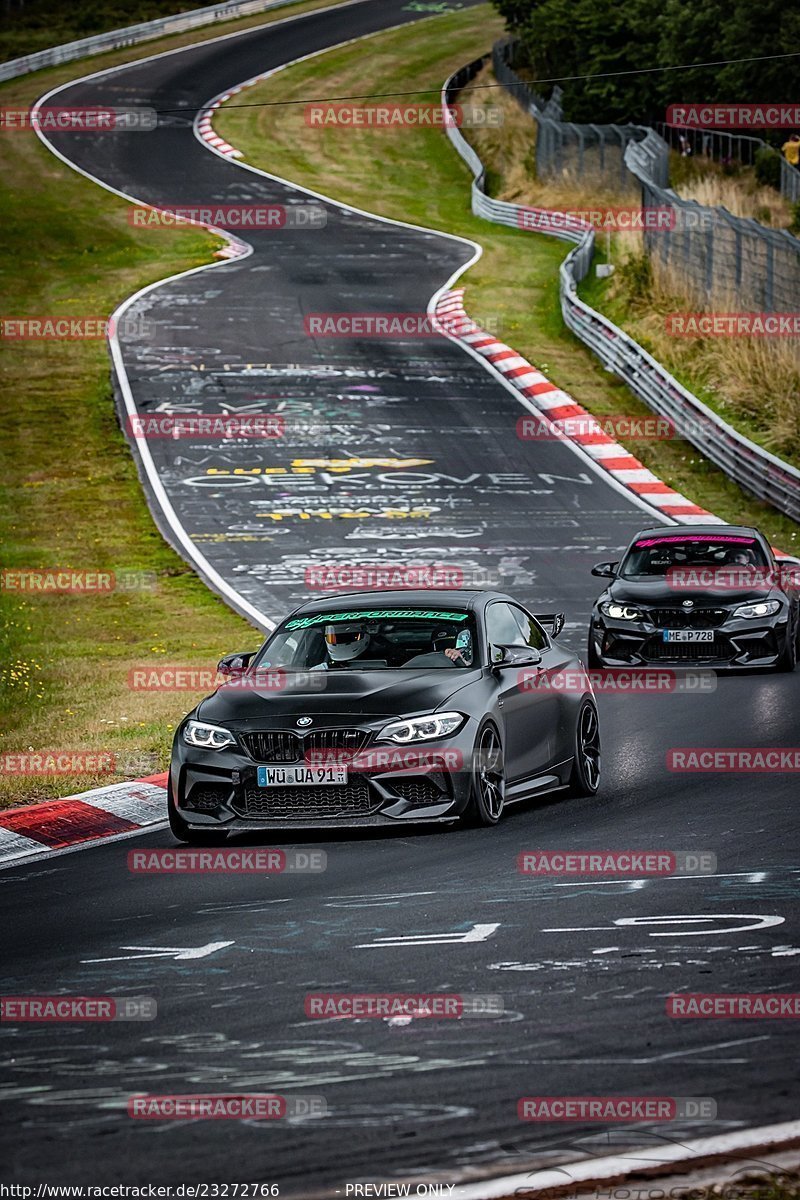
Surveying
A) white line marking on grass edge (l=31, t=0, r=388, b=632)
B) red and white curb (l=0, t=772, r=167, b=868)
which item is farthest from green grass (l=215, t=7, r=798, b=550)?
red and white curb (l=0, t=772, r=167, b=868)

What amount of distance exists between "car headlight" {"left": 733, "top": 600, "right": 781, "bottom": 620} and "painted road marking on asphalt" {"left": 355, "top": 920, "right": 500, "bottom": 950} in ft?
33.4

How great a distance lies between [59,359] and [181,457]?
827 centimetres

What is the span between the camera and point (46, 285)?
148 ft

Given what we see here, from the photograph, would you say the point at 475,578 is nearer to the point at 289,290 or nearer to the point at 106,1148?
the point at 106,1148

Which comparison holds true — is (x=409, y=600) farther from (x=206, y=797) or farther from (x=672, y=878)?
(x=672, y=878)

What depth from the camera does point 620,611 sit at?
18.4 m

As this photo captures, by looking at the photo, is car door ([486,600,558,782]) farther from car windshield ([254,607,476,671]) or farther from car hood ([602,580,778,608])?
car hood ([602,580,778,608])

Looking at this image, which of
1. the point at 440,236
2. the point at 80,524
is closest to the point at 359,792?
the point at 80,524

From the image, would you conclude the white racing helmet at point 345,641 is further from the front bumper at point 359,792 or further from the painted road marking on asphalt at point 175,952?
the painted road marking on asphalt at point 175,952

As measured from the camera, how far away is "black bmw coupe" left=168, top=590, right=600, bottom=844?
10656 millimetres

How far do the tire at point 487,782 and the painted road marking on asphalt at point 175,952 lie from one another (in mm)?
2862

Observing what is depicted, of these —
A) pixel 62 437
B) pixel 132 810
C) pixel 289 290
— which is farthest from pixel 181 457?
pixel 132 810

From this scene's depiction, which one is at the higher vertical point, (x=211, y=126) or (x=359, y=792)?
(x=211, y=126)

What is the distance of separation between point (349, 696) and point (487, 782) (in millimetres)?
960
